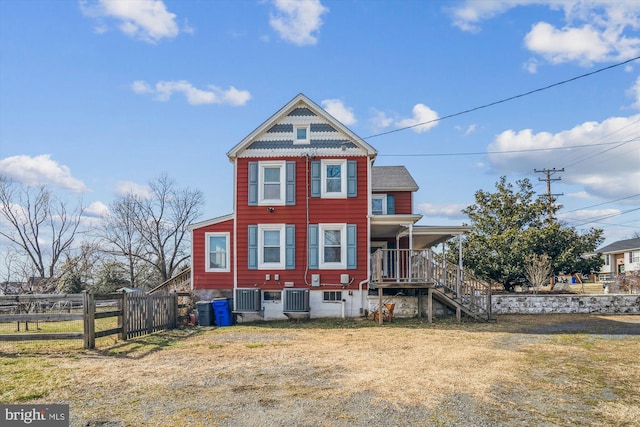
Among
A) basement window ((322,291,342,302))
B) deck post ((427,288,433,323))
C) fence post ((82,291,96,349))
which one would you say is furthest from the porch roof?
fence post ((82,291,96,349))

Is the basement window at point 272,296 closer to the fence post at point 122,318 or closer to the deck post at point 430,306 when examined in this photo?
the deck post at point 430,306

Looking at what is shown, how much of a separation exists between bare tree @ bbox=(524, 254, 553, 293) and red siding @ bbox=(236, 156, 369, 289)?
13919mm

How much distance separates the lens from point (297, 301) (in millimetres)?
17094

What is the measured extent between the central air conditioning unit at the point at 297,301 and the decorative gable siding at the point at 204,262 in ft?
8.02

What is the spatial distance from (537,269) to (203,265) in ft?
60.7

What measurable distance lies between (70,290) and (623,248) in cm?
4828

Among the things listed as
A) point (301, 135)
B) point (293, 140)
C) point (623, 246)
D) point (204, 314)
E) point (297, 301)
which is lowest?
point (204, 314)

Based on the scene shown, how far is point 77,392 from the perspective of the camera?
697 cm

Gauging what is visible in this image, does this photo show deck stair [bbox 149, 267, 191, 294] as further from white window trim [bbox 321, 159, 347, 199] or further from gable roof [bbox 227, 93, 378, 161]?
white window trim [bbox 321, 159, 347, 199]

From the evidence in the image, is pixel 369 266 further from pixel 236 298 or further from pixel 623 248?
pixel 623 248

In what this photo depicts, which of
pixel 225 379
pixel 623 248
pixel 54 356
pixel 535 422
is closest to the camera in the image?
pixel 535 422

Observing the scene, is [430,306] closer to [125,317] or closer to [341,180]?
[341,180]

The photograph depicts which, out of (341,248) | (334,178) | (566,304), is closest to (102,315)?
(341,248)

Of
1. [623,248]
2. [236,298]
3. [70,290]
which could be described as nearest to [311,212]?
[236,298]
